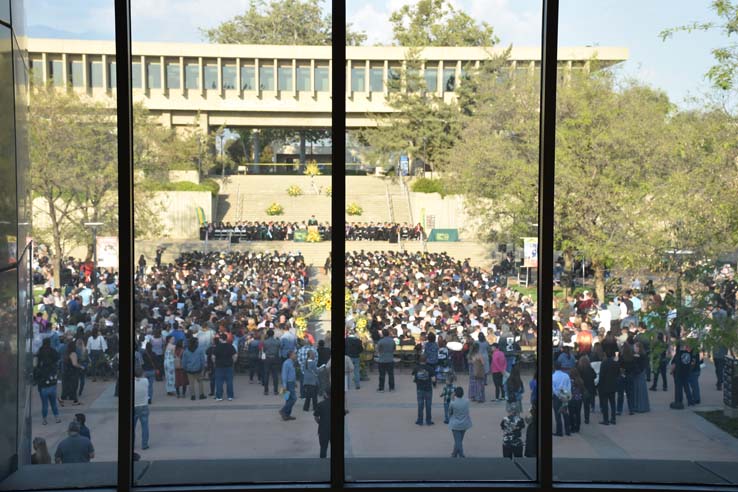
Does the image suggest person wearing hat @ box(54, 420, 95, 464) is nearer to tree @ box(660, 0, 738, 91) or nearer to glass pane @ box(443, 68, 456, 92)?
glass pane @ box(443, 68, 456, 92)

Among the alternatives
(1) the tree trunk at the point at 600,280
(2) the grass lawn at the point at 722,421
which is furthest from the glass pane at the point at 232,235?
(2) the grass lawn at the point at 722,421

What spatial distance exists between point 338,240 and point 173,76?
2882 millimetres

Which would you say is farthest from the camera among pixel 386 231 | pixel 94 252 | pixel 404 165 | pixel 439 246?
pixel 439 246

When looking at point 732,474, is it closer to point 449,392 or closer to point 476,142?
point 449,392

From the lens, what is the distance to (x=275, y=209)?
20.0ft

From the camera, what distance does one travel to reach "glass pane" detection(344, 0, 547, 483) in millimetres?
4816

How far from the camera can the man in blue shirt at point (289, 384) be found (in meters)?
5.92

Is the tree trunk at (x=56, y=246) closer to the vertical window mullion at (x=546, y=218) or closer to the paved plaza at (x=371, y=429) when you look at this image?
the paved plaza at (x=371, y=429)

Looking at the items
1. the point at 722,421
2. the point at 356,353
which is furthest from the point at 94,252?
the point at 722,421

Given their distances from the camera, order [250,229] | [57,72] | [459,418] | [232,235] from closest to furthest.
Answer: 1. [459,418]
2. [57,72]
3. [250,229]
4. [232,235]

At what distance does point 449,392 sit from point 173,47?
3255 millimetres

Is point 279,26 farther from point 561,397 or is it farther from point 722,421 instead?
point 722,421

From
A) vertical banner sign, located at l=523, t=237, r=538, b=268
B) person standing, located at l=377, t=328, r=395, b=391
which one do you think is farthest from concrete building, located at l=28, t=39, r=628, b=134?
person standing, located at l=377, t=328, r=395, b=391

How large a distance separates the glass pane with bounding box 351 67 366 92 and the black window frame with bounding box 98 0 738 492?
5.87 feet
